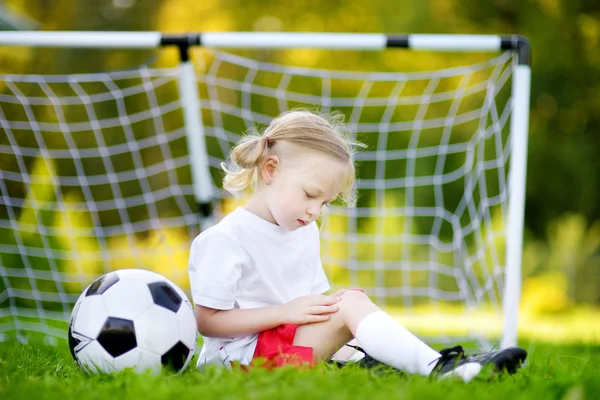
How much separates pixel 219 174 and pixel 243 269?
16.9 feet

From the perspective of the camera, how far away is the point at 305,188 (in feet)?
6.82

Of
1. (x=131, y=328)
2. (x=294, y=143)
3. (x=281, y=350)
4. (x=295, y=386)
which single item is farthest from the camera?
(x=294, y=143)

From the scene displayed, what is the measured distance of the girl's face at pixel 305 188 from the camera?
2.08 m

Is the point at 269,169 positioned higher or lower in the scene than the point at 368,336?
higher

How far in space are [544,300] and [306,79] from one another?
154 inches

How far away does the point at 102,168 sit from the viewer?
805 cm

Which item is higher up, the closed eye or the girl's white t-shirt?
the closed eye

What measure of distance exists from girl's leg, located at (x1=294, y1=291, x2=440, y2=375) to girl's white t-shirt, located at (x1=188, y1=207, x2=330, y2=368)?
20cm

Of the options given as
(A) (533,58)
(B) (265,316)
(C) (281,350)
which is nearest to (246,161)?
(B) (265,316)

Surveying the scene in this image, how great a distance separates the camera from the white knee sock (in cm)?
189

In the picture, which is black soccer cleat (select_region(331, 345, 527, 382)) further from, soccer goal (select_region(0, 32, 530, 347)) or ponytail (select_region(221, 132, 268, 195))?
soccer goal (select_region(0, 32, 530, 347))

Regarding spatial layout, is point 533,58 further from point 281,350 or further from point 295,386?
point 295,386

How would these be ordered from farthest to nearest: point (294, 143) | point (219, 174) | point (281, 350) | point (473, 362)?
point (219, 174), point (294, 143), point (281, 350), point (473, 362)

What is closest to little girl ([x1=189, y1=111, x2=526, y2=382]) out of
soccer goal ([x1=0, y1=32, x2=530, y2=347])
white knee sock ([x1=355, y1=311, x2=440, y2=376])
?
white knee sock ([x1=355, y1=311, x2=440, y2=376])
